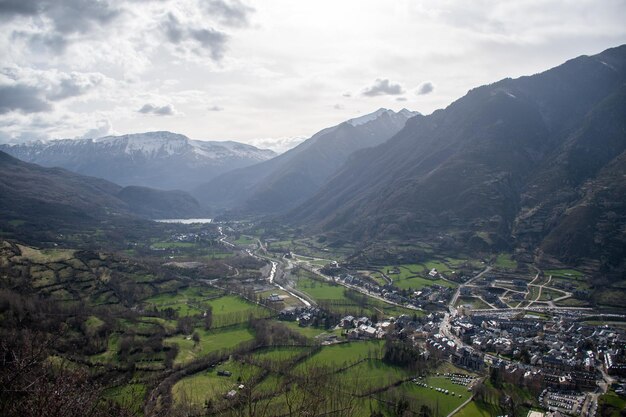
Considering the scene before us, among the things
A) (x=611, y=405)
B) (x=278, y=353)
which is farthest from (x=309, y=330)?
(x=611, y=405)

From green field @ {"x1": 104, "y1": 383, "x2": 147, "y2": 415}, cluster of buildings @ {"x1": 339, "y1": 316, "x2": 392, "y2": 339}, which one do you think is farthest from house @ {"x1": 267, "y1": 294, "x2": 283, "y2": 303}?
green field @ {"x1": 104, "y1": 383, "x2": 147, "y2": 415}

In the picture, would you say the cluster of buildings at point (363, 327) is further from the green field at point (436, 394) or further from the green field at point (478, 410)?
the green field at point (478, 410)

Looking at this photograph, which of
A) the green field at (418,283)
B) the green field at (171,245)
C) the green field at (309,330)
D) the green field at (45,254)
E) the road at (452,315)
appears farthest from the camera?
the green field at (171,245)

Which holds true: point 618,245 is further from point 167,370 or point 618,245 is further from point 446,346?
point 167,370

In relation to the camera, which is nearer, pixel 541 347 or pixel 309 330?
pixel 541 347

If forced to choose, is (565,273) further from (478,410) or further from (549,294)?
(478,410)

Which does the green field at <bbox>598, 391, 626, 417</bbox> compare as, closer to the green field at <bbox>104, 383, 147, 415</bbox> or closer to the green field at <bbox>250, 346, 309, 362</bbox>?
the green field at <bbox>250, 346, 309, 362</bbox>

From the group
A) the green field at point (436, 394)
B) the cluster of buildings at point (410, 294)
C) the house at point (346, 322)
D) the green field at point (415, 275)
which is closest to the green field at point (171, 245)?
the cluster of buildings at point (410, 294)

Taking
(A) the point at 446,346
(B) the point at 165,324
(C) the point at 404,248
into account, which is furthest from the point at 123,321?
(C) the point at 404,248
